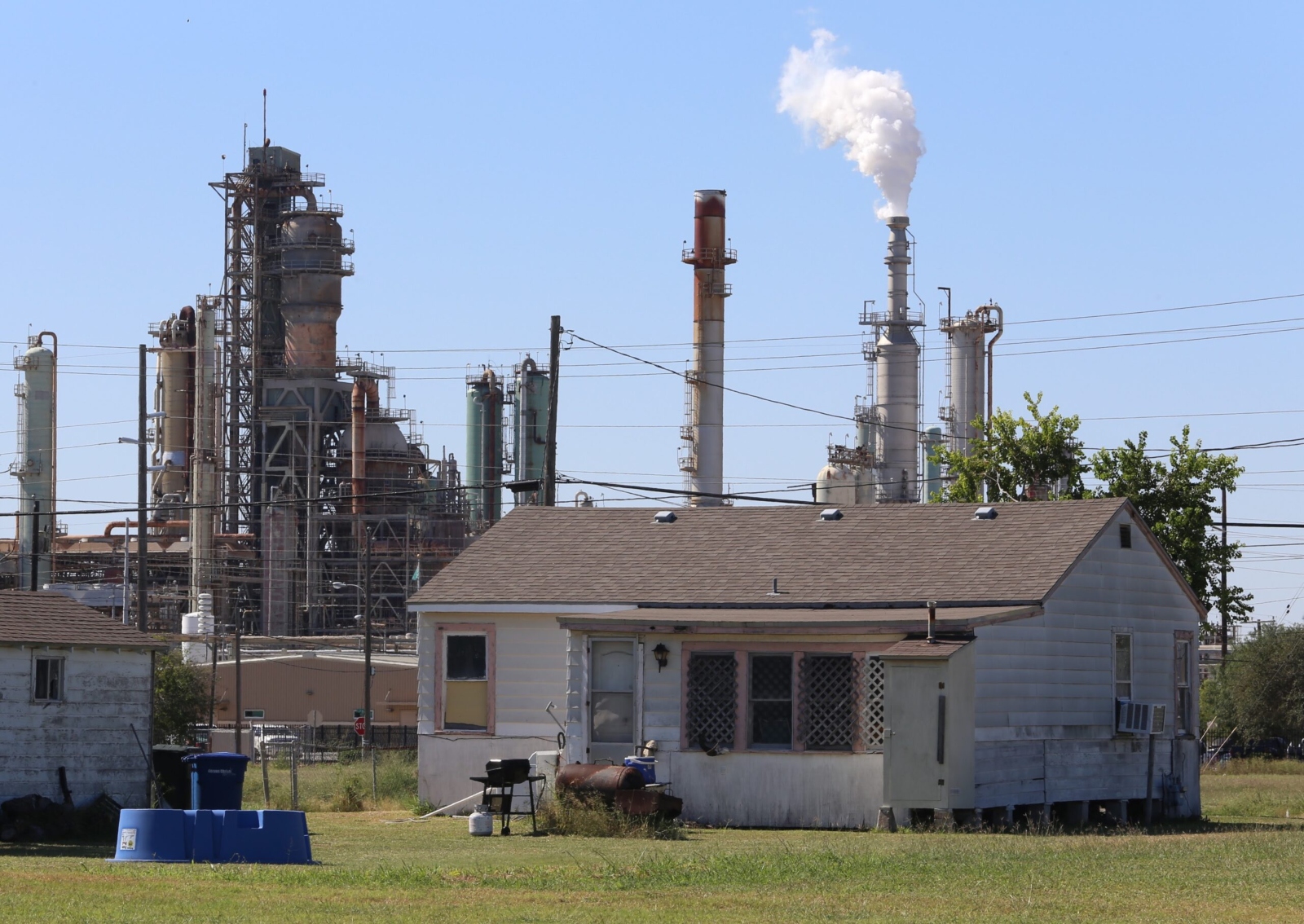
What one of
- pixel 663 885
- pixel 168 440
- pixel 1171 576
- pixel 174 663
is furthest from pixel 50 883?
pixel 168 440

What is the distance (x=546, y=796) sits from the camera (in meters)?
Answer: 27.2

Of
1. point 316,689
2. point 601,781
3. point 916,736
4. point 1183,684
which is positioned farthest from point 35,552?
point 316,689

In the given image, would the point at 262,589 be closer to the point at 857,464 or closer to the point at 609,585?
the point at 857,464

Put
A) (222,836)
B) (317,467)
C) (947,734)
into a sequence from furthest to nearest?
(317,467), (947,734), (222,836)

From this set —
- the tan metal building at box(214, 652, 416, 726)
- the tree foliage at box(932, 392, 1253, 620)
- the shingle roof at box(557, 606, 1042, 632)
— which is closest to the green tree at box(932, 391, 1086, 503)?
the tree foliage at box(932, 392, 1253, 620)

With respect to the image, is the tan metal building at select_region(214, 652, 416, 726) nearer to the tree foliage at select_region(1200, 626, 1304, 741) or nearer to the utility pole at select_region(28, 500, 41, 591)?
the utility pole at select_region(28, 500, 41, 591)

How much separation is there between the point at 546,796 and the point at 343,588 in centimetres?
6069

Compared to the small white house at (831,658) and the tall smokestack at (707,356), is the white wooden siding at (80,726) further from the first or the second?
the tall smokestack at (707,356)

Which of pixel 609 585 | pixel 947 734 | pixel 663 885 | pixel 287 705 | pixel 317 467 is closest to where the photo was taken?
pixel 663 885

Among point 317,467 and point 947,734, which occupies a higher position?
point 317,467

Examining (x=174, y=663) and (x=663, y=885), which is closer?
(x=663, y=885)

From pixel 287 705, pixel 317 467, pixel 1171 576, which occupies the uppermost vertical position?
pixel 317 467

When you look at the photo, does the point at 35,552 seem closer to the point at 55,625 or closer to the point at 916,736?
the point at 55,625

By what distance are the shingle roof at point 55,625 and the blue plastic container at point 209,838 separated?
7.11 meters
